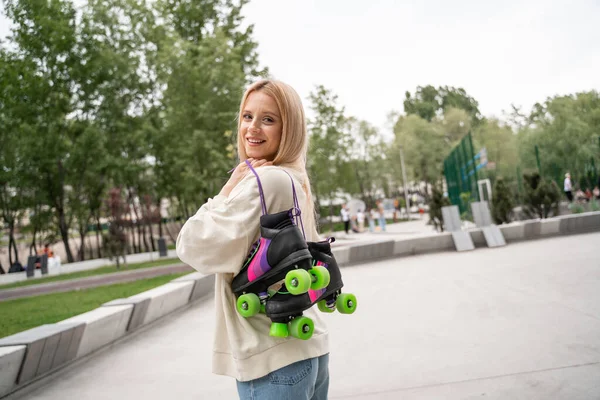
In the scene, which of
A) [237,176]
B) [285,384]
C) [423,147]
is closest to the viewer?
[285,384]

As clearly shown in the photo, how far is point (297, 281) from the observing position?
5.11 feet

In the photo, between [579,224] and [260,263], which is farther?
[579,224]

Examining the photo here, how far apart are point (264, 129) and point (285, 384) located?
0.88m

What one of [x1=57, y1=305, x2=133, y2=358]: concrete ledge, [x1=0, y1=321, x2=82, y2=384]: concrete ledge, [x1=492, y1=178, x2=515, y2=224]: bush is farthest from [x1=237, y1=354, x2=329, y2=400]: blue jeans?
[x1=492, y1=178, x2=515, y2=224]: bush

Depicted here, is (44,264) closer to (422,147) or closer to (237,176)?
(237,176)

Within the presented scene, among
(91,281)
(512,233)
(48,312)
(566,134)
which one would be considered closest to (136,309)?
(48,312)

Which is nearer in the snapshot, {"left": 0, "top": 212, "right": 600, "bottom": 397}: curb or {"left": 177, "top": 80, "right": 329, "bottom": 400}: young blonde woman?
{"left": 177, "top": 80, "right": 329, "bottom": 400}: young blonde woman

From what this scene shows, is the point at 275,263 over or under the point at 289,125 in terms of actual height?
under

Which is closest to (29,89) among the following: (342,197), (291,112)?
(291,112)

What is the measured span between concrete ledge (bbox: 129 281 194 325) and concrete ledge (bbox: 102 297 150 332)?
0.10 metres

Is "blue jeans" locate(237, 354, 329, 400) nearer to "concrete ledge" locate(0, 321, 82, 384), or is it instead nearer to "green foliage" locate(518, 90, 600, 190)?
"concrete ledge" locate(0, 321, 82, 384)

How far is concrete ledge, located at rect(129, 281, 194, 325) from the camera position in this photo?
300 inches

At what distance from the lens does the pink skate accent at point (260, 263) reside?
1.63 m

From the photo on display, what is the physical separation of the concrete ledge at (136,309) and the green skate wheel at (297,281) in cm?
598
